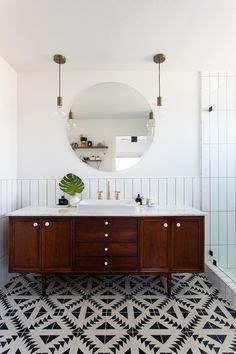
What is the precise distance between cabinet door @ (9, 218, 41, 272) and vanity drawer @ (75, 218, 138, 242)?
1.25ft

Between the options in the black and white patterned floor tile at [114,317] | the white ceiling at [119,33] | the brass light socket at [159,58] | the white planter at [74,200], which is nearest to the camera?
the black and white patterned floor tile at [114,317]

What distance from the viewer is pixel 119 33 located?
1875 mm

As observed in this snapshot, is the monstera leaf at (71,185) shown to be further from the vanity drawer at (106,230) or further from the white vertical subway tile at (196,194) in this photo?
the white vertical subway tile at (196,194)

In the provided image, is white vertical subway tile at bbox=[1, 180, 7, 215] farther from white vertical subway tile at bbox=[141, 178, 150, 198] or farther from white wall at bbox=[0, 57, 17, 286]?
white vertical subway tile at bbox=[141, 178, 150, 198]

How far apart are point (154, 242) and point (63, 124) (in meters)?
1.63

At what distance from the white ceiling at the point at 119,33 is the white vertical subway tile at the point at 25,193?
128 cm

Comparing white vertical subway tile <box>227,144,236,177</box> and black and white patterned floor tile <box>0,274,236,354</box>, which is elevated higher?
white vertical subway tile <box>227,144,236,177</box>

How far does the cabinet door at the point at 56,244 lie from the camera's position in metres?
1.96

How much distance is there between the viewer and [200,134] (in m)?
2.54

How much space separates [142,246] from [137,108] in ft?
4.93

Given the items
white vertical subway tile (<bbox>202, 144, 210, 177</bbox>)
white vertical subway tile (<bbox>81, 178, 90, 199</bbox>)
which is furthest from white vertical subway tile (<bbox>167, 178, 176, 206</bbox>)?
white vertical subway tile (<bbox>81, 178, 90, 199</bbox>)

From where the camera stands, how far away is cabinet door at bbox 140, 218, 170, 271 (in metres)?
1.96

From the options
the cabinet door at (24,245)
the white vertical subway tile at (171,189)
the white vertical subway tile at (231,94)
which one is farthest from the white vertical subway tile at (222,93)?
the cabinet door at (24,245)

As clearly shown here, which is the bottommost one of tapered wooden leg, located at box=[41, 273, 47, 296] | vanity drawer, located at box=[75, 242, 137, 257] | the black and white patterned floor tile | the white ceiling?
the black and white patterned floor tile
